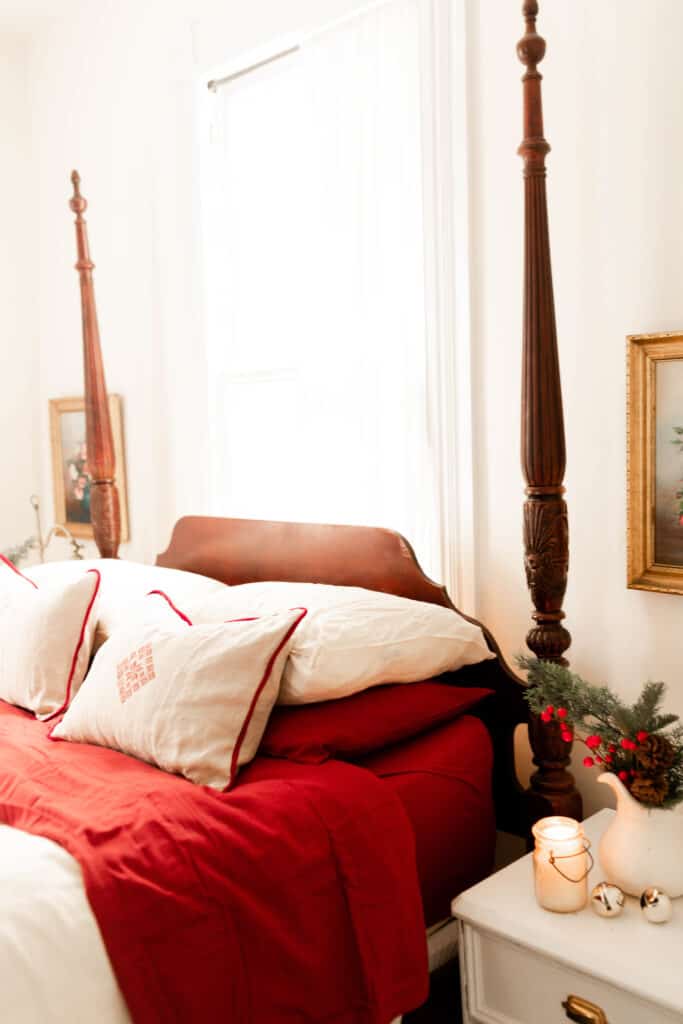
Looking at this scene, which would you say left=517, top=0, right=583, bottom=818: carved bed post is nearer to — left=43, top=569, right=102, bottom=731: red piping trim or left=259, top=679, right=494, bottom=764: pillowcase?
left=259, top=679, right=494, bottom=764: pillowcase

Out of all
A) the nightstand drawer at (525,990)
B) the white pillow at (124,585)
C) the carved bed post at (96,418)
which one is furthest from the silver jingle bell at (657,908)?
the carved bed post at (96,418)

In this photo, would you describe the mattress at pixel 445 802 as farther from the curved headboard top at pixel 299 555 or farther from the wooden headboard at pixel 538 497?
the curved headboard top at pixel 299 555

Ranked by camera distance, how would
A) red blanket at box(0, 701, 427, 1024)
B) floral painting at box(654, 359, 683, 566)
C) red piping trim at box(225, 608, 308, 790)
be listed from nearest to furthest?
red blanket at box(0, 701, 427, 1024), red piping trim at box(225, 608, 308, 790), floral painting at box(654, 359, 683, 566)

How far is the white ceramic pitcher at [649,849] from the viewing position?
1.68m

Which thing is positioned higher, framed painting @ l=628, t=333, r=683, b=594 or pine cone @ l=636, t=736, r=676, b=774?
framed painting @ l=628, t=333, r=683, b=594

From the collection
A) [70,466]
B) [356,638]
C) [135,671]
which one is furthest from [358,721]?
[70,466]

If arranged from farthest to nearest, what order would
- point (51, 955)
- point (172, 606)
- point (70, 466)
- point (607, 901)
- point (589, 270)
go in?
1. point (70, 466)
2. point (172, 606)
3. point (589, 270)
4. point (607, 901)
5. point (51, 955)

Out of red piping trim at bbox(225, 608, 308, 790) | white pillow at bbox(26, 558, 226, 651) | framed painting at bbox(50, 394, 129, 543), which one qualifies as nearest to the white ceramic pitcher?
red piping trim at bbox(225, 608, 308, 790)

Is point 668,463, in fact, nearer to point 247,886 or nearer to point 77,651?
point 247,886

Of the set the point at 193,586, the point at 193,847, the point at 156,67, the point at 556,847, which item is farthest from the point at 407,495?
the point at 156,67

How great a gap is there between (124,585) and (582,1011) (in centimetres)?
156

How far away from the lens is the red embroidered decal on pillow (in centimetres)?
196

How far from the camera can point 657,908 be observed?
63.7 inches

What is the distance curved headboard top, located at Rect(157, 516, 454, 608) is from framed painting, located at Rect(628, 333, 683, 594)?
0.50 m
